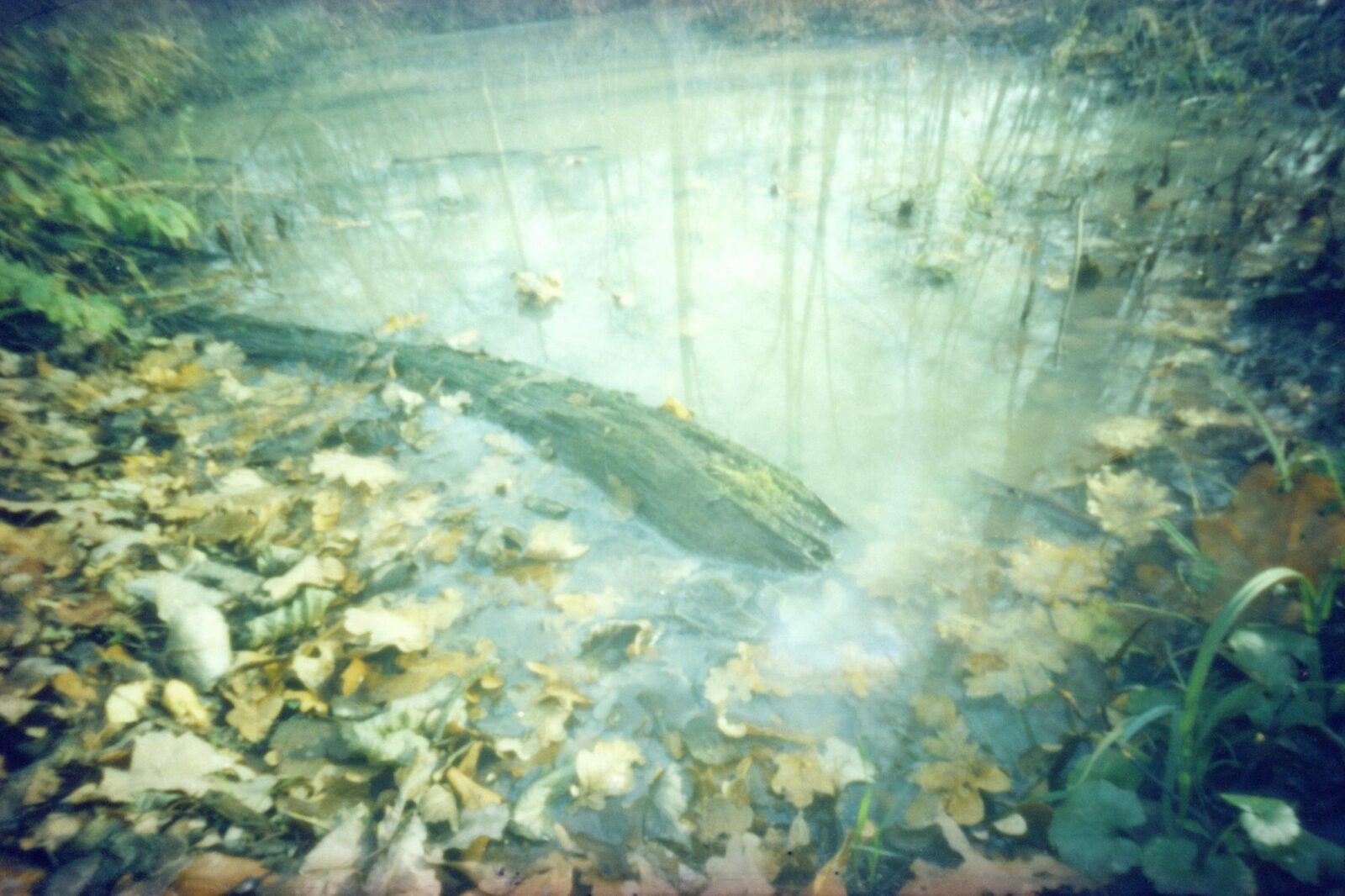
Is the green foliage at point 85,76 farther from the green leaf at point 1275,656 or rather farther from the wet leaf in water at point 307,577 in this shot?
the green leaf at point 1275,656

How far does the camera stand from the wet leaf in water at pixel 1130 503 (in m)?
1.90

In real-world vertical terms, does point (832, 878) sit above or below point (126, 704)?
below

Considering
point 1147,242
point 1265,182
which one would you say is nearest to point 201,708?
point 1147,242

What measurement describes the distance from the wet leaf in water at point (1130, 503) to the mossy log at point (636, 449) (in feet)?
2.98

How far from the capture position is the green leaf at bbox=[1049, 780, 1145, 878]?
114cm

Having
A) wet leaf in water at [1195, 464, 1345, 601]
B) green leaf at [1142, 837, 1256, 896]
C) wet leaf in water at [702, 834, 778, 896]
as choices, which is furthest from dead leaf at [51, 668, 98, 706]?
wet leaf in water at [1195, 464, 1345, 601]

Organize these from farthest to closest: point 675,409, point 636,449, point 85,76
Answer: point 85,76 → point 675,409 → point 636,449

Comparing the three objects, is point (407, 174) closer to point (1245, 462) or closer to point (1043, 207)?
point (1043, 207)

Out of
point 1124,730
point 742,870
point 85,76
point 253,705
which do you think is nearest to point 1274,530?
point 1124,730

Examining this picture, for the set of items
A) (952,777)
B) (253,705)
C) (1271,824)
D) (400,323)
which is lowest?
(952,777)

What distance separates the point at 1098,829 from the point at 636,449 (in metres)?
1.81

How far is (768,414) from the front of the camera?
2895mm

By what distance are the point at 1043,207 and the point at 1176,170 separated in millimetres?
1554

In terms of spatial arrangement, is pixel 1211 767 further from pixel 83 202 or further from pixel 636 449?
pixel 83 202
